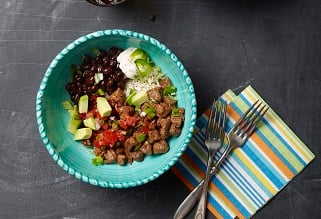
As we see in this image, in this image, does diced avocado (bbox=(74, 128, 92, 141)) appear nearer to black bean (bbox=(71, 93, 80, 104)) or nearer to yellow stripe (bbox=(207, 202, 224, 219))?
black bean (bbox=(71, 93, 80, 104))

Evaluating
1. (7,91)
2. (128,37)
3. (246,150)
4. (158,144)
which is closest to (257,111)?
(246,150)

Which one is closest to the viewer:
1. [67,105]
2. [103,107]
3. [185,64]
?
[103,107]

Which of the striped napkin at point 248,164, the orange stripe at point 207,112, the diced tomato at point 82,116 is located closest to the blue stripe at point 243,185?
the striped napkin at point 248,164

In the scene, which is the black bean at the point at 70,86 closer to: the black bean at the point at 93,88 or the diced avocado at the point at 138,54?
the black bean at the point at 93,88

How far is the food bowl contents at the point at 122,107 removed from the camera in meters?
2.04

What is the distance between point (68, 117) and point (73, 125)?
0.24 feet

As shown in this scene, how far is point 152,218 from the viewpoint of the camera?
223cm

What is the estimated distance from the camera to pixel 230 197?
222 cm

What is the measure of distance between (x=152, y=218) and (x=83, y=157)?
19.0 inches

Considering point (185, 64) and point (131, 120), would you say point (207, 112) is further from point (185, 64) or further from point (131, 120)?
point (131, 120)

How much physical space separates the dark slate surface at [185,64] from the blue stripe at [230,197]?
13cm

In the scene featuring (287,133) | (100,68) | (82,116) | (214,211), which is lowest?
(214,211)

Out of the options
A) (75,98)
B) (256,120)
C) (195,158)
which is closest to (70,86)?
(75,98)

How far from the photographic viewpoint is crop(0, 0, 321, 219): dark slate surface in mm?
2246
